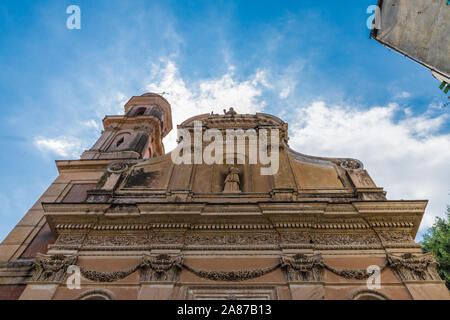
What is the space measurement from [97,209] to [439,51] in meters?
11.2

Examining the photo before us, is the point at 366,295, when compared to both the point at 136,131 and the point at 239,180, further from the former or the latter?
the point at 136,131

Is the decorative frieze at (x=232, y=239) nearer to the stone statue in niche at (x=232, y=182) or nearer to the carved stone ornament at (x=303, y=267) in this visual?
the carved stone ornament at (x=303, y=267)

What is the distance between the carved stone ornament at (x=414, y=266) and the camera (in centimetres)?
739

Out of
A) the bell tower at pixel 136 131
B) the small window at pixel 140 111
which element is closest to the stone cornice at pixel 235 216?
the bell tower at pixel 136 131

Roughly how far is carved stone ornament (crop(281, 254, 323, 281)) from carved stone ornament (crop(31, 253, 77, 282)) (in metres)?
5.97

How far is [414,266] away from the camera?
751cm

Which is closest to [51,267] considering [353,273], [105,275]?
[105,275]

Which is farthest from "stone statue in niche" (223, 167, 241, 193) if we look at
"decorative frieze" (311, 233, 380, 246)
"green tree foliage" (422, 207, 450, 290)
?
"green tree foliage" (422, 207, 450, 290)

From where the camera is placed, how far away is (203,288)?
24.4ft

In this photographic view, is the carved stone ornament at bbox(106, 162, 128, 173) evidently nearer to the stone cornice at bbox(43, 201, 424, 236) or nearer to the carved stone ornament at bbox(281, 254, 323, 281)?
the stone cornice at bbox(43, 201, 424, 236)

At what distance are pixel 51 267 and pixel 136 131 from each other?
11.3 metres

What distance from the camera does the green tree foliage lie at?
13.4 metres

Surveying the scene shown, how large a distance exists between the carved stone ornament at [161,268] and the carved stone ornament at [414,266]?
19.1 feet

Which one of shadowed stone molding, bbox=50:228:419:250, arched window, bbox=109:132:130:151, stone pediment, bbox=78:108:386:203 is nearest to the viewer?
shadowed stone molding, bbox=50:228:419:250
